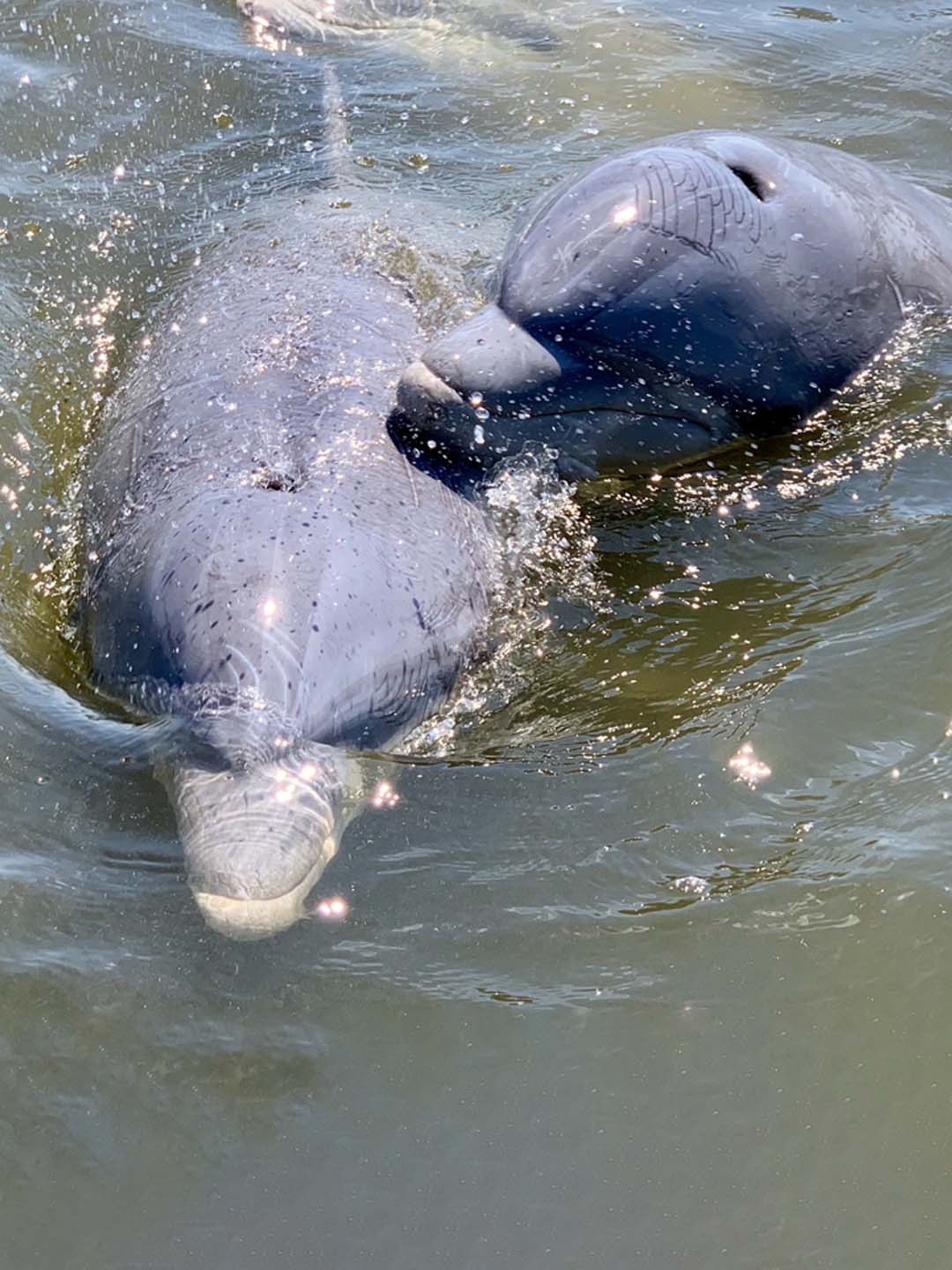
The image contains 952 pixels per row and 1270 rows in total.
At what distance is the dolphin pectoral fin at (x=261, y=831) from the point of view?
357 centimetres

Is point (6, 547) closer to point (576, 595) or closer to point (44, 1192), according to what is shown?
point (576, 595)

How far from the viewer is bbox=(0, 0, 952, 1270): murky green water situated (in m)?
3.13

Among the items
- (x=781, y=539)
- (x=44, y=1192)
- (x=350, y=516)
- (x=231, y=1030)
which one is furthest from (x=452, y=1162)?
(x=781, y=539)

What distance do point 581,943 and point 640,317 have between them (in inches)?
81.4

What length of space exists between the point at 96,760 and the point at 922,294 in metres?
3.29

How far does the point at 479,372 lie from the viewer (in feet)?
15.3

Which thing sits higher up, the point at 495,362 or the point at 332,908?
the point at 495,362

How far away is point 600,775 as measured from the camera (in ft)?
13.5

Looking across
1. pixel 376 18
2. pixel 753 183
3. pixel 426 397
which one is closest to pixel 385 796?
pixel 426 397

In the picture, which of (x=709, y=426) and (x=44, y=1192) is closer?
(x=44, y=1192)

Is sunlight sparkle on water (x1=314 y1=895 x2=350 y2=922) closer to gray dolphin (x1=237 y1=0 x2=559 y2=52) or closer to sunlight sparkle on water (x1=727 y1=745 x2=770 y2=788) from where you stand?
Result: sunlight sparkle on water (x1=727 y1=745 x2=770 y2=788)

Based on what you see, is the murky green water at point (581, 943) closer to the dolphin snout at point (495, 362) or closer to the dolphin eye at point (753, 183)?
the dolphin snout at point (495, 362)

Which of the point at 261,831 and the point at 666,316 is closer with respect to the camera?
the point at 261,831

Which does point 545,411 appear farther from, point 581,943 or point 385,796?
point 581,943
